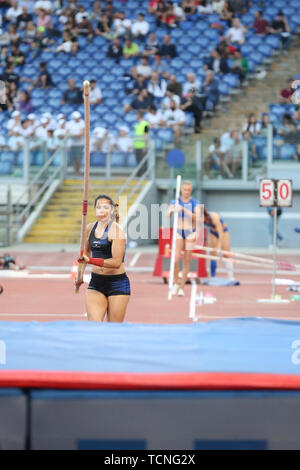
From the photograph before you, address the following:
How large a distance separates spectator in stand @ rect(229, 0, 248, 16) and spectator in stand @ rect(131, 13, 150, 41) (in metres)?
2.48

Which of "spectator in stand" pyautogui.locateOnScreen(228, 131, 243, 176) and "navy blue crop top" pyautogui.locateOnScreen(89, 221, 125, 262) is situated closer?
"navy blue crop top" pyautogui.locateOnScreen(89, 221, 125, 262)

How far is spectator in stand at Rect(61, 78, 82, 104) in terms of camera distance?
23281mm

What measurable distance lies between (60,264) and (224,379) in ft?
46.8

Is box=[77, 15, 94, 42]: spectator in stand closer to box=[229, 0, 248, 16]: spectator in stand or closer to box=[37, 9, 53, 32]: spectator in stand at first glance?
box=[37, 9, 53, 32]: spectator in stand

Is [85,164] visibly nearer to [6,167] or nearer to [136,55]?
[6,167]

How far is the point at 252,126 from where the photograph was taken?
Result: 67.6ft

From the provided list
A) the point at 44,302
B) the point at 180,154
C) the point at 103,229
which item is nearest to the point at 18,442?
the point at 103,229

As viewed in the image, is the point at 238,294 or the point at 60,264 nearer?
the point at 238,294

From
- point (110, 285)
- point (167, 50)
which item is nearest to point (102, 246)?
point (110, 285)

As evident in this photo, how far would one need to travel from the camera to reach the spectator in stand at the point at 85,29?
2511 centimetres

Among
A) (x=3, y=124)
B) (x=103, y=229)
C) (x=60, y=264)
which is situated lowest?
(x=60, y=264)

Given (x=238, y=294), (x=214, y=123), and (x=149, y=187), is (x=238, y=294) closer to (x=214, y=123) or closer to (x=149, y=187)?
(x=149, y=187)

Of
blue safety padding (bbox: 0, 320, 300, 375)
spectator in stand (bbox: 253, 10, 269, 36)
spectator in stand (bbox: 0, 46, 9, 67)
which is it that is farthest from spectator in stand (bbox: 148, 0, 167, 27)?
blue safety padding (bbox: 0, 320, 300, 375)
